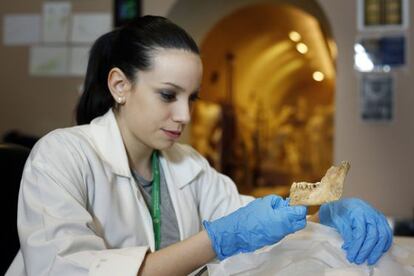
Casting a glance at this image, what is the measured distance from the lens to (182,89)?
Answer: 122 centimetres

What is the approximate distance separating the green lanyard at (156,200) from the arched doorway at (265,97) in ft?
5.70

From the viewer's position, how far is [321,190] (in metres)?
0.93

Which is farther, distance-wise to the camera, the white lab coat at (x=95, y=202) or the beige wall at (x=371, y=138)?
the beige wall at (x=371, y=138)

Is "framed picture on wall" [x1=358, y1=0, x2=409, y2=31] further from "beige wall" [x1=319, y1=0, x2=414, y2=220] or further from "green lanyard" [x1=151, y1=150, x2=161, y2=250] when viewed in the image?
"green lanyard" [x1=151, y1=150, x2=161, y2=250]

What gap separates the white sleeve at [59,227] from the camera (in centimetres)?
93

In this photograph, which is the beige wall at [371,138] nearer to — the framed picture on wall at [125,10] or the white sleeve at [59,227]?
the framed picture on wall at [125,10]

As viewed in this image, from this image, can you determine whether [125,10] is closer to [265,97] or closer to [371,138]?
[371,138]

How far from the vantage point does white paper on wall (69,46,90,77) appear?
300 centimetres

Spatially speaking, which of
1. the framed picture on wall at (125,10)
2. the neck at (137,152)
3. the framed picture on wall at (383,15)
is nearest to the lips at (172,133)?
the neck at (137,152)

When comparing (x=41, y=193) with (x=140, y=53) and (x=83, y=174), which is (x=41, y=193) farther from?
(x=140, y=53)

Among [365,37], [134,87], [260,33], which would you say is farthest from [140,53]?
[260,33]

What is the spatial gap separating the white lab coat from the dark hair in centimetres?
10

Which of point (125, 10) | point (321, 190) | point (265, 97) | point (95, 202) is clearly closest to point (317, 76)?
point (265, 97)

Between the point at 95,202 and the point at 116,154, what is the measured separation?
14 centimetres
